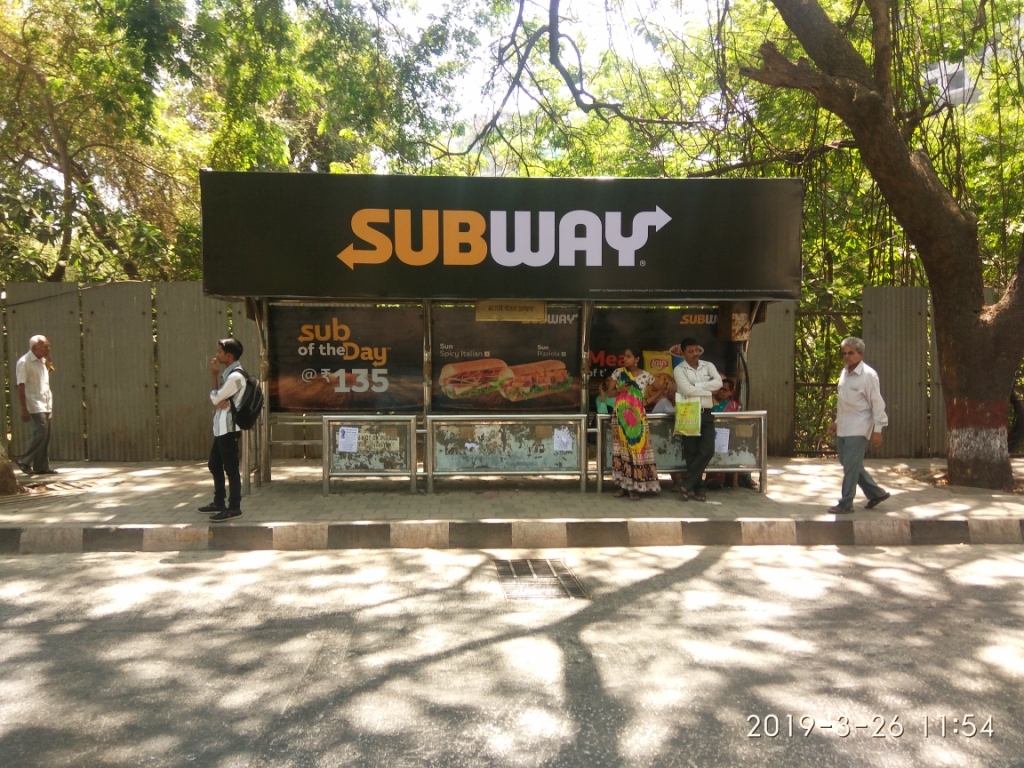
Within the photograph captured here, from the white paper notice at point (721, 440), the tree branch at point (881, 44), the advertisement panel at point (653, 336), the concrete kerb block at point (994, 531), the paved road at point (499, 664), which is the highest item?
the tree branch at point (881, 44)

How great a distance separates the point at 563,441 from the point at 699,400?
4.67 feet

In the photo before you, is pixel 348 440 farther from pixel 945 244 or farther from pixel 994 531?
pixel 945 244

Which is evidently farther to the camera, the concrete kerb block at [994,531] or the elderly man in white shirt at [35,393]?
the elderly man in white shirt at [35,393]

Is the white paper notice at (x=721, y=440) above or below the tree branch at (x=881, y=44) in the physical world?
below

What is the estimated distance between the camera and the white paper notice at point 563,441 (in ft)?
26.9

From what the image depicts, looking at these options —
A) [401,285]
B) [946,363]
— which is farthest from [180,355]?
[946,363]

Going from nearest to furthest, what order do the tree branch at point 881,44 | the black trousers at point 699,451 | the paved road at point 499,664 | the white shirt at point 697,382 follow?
the paved road at point 499,664 → the white shirt at point 697,382 → the black trousers at point 699,451 → the tree branch at point 881,44

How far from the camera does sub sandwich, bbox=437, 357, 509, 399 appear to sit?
29.5 ft

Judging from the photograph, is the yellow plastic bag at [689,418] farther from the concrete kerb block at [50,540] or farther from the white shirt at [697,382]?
the concrete kerb block at [50,540]

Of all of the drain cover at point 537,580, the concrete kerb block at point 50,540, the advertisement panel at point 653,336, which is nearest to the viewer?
the drain cover at point 537,580

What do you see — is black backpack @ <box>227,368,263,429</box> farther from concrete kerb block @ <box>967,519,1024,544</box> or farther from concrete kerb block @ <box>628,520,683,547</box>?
concrete kerb block @ <box>967,519,1024,544</box>

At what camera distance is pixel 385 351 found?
355 inches

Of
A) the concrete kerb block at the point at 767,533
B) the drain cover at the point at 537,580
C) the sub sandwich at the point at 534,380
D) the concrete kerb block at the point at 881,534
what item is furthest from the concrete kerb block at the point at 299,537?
the concrete kerb block at the point at 881,534

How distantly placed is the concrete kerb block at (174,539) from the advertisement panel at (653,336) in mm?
4600
